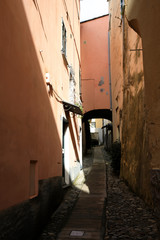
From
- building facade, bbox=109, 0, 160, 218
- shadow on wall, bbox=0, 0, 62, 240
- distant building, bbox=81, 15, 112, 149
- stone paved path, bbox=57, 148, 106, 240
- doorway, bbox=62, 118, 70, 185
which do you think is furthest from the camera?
distant building, bbox=81, 15, 112, 149

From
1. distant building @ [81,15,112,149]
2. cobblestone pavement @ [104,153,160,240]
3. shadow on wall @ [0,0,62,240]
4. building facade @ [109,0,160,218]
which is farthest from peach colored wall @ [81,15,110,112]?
shadow on wall @ [0,0,62,240]

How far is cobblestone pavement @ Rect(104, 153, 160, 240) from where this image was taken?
3.67 m

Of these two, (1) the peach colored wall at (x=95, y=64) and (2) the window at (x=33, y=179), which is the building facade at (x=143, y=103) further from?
(1) the peach colored wall at (x=95, y=64)

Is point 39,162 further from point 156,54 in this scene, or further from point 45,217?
point 156,54

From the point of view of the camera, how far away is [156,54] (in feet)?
9.75

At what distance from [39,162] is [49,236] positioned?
1.35 m

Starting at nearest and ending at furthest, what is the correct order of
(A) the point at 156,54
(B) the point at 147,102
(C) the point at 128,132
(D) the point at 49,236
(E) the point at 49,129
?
1. (A) the point at 156,54
2. (B) the point at 147,102
3. (D) the point at 49,236
4. (E) the point at 49,129
5. (C) the point at 128,132

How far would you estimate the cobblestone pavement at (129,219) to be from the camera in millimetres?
3668

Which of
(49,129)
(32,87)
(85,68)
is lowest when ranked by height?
(49,129)

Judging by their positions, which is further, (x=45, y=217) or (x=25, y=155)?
(x=45, y=217)

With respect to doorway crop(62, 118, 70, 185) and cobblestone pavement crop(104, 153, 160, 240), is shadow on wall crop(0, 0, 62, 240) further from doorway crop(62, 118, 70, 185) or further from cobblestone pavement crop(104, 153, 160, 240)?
doorway crop(62, 118, 70, 185)

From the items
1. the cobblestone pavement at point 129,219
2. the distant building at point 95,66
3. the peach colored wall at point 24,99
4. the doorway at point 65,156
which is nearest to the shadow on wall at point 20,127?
the peach colored wall at point 24,99

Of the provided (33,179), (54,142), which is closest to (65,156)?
(54,142)

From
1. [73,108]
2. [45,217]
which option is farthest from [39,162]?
[73,108]
